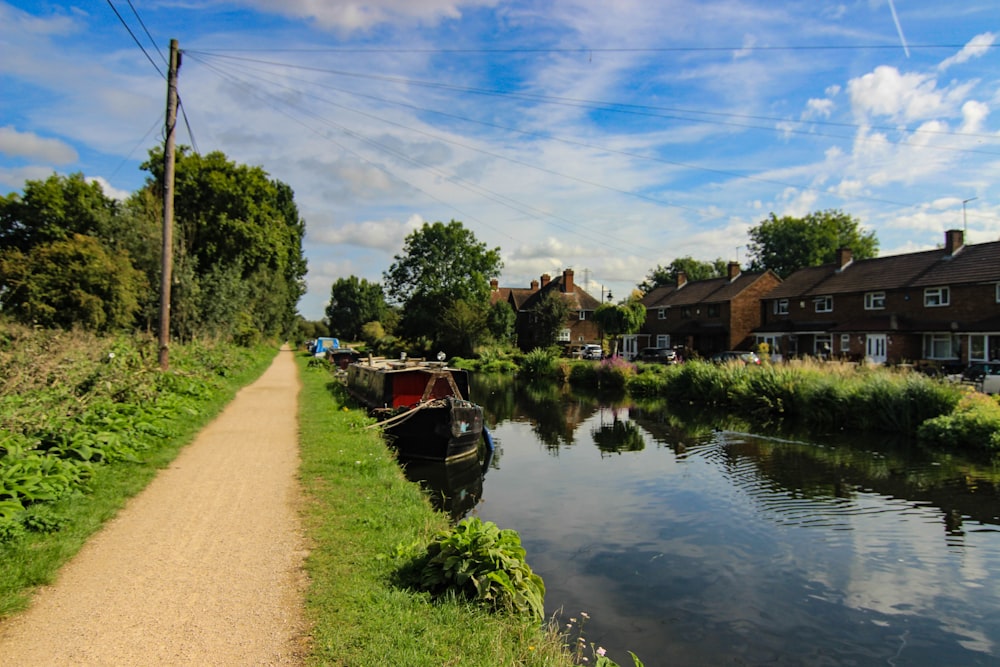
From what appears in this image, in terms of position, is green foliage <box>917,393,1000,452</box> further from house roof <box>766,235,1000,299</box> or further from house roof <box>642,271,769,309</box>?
house roof <box>642,271,769,309</box>

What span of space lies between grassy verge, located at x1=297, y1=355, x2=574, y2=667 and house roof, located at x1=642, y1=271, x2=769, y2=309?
1793 inches

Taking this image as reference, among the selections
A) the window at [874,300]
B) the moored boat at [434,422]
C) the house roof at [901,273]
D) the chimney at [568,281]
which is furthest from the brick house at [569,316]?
the moored boat at [434,422]

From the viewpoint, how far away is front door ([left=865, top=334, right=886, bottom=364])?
35.3 metres

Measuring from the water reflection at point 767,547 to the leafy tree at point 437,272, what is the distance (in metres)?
46.1

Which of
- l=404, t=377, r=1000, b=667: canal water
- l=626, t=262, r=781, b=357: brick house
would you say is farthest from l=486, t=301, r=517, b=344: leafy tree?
l=404, t=377, r=1000, b=667: canal water

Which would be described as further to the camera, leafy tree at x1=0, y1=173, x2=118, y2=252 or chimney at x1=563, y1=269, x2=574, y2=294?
chimney at x1=563, y1=269, x2=574, y2=294

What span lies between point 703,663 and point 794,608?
1.81 m

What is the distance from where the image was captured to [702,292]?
54.2m

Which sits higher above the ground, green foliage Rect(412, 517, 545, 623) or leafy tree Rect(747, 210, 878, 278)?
leafy tree Rect(747, 210, 878, 278)

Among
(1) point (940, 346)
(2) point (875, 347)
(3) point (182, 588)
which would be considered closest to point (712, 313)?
(2) point (875, 347)

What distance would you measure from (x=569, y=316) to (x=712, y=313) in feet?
46.7

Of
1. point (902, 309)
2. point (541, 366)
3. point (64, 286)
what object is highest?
point (902, 309)

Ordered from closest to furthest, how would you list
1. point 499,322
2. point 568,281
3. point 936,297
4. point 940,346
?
1. point 940,346
2. point 936,297
3. point 499,322
4. point 568,281

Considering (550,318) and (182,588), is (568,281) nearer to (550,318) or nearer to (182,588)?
(550,318)
